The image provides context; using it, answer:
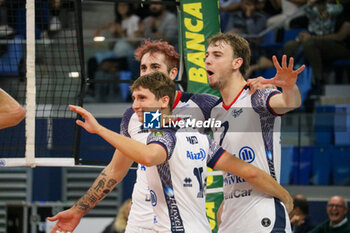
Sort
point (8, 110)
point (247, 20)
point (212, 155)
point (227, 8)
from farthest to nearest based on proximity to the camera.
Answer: point (227, 8) → point (247, 20) → point (212, 155) → point (8, 110)

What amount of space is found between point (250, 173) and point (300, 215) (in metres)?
4.88

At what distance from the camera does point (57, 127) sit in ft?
33.0

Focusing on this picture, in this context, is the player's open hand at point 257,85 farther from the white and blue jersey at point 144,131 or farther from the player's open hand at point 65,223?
the player's open hand at point 65,223

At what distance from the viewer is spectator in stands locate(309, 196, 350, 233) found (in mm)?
8992

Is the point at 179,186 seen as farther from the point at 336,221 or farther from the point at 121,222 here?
the point at 336,221

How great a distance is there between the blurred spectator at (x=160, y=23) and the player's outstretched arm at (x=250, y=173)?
24.1ft

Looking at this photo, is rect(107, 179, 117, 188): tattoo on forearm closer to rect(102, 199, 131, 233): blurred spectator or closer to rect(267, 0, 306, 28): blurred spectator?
rect(102, 199, 131, 233): blurred spectator

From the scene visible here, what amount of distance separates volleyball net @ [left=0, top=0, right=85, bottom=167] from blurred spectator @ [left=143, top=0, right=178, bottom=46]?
4.71 ft

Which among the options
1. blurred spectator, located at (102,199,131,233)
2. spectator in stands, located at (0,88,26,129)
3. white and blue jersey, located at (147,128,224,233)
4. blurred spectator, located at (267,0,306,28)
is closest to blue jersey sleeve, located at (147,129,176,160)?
white and blue jersey, located at (147,128,224,233)

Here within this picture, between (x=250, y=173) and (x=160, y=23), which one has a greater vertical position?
(x=160, y=23)

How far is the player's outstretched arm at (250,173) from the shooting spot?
4586mm

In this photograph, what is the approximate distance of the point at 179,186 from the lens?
4.28 metres

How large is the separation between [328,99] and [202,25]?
425 cm

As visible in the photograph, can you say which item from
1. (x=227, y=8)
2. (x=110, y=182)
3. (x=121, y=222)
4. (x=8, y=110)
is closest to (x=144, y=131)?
(x=110, y=182)
